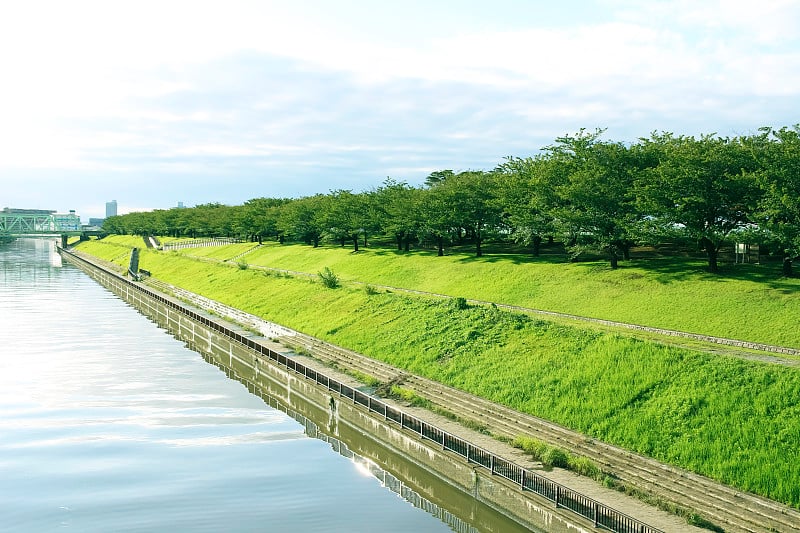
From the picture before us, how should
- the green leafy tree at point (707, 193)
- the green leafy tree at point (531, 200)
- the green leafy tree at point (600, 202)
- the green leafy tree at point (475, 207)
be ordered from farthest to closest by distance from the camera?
the green leafy tree at point (475, 207) < the green leafy tree at point (531, 200) < the green leafy tree at point (600, 202) < the green leafy tree at point (707, 193)

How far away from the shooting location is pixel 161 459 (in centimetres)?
2916

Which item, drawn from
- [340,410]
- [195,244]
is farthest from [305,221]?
[340,410]

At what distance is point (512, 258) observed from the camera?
65.9 metres

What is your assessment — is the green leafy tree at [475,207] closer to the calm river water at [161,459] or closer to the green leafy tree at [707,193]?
the green leafy tree at [707,193]

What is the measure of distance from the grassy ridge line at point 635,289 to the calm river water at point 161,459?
2175 cm

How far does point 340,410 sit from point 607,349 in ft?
46.4

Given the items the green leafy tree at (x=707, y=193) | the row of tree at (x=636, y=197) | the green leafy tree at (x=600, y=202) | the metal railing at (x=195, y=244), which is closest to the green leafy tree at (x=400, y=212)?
the row of tree at (x=636, y=197)

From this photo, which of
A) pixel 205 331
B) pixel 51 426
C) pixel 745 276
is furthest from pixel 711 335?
pixel 205 331

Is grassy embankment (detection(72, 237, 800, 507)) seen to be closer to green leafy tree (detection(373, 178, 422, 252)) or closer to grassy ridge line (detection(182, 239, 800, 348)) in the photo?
grassy ridge line (detection(182, 239, 800, 348))

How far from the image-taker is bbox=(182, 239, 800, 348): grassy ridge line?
3725cm

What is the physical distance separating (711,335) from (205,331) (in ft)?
146

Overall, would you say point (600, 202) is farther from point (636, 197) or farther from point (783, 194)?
point (783, 194)

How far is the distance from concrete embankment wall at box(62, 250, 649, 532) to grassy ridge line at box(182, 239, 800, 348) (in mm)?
18294

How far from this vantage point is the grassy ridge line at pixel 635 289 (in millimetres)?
37250
